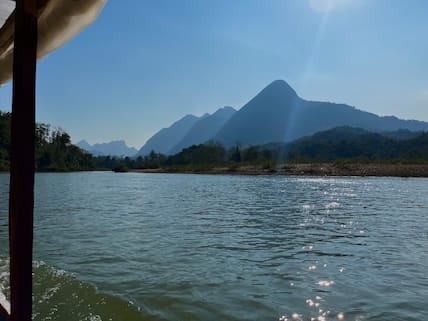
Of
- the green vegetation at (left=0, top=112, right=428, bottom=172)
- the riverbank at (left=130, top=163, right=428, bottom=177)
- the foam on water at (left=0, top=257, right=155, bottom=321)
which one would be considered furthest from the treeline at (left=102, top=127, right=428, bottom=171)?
the foam on water at (left=0, top=257, right=155, bottom=321)

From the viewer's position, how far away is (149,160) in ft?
511

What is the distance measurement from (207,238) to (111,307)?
603cm

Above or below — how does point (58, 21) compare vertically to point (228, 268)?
above

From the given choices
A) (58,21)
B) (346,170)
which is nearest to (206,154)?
(346,170)

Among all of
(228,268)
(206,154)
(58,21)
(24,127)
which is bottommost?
(228,268)

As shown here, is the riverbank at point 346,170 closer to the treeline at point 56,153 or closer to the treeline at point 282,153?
the treeline at point 282,153

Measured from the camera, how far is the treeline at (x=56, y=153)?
118625 millimetres

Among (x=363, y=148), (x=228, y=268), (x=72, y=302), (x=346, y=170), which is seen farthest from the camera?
(x=363, y=148)

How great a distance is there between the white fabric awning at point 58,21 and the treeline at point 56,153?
373ft

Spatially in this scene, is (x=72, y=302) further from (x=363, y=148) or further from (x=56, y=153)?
(x=363, y=148)

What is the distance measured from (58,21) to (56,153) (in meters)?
131

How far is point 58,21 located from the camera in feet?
8.52

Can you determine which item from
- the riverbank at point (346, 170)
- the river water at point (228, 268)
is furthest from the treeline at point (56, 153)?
the river water at point (228, 268)

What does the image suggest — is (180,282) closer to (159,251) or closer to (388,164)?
(159,251)
